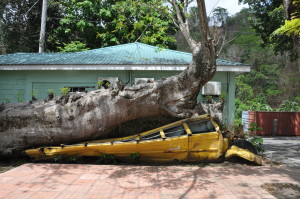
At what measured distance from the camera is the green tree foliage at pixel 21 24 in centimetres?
2048

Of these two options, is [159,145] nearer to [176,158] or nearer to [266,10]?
[176,158]

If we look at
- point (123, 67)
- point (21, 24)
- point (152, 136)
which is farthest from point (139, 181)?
point (21, 24)

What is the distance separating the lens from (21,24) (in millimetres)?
21531

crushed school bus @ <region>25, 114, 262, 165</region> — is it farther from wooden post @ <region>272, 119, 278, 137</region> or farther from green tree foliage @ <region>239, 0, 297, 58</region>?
wooden post @ <region>272, 119, 278, 137</region>

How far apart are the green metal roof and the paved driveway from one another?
5.17m

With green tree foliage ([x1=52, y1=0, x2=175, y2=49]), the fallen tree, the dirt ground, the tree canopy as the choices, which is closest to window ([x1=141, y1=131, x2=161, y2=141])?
the fallen tree

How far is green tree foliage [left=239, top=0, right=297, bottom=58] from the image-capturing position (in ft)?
47.7

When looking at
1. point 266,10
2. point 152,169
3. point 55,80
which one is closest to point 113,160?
point 152,169

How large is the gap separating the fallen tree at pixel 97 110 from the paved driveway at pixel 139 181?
956 mm

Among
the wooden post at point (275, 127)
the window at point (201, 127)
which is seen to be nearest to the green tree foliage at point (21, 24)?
the window at point (201, 127)

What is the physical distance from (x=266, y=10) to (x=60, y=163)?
1422cm

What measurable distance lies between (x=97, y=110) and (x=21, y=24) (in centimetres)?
1792

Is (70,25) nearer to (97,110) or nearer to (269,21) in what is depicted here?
(269,21)

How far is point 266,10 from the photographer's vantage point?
605 inches
